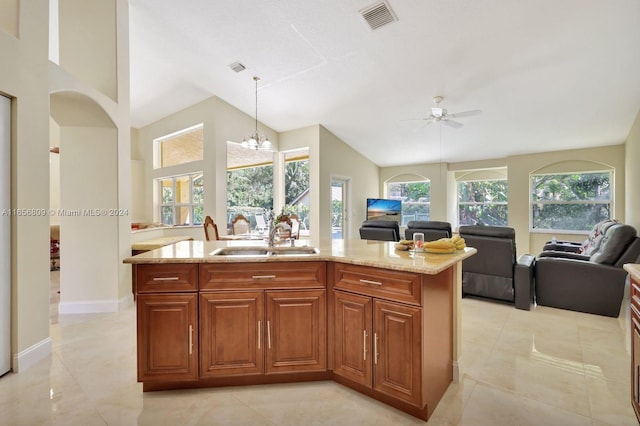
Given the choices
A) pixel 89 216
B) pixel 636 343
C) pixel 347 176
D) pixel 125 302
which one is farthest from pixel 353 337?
pixel 347 176

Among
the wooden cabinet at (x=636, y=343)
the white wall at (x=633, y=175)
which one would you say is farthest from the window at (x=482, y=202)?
the wooden cabinet at (x=636, y=343)

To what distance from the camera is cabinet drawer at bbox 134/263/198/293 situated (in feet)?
6.03

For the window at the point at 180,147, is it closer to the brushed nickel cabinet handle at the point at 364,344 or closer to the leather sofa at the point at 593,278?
the brushed nickel cabinet handle at the point at 364,344

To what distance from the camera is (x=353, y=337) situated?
1.85 metres

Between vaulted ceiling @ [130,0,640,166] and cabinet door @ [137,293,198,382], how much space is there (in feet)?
10.8

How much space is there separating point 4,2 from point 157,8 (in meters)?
1.81

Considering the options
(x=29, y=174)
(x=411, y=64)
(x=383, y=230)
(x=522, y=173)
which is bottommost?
(x=383, y=230)

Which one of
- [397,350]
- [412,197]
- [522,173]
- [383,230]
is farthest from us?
[412,197]

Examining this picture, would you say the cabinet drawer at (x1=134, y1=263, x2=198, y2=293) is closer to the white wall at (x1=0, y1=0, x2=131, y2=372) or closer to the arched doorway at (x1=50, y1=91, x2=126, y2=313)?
the white wall at (x1=0, y1=0, x2=131, y2=372)

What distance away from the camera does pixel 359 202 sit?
7652 millimetres

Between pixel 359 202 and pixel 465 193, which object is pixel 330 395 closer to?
pixel 359 202

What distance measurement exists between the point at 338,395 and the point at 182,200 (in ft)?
20.2

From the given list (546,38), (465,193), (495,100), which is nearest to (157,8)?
(546,38)

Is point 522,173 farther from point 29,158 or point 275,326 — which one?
point 29,158
